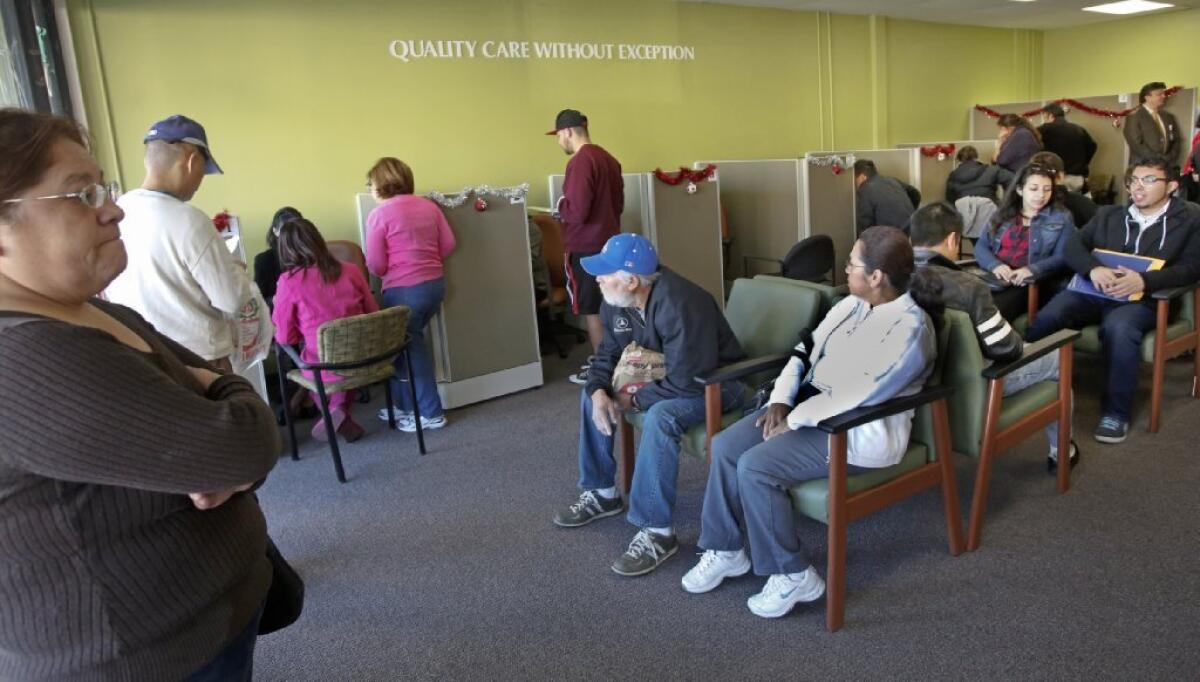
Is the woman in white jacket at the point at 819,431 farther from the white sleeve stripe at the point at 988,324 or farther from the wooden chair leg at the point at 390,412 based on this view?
the wooden chair leg at the point at 390,412

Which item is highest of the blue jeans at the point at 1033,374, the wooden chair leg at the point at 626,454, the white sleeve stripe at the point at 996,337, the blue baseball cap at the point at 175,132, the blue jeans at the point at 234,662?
the blue baseball cap at the point at 175,132

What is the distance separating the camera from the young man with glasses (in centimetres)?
337

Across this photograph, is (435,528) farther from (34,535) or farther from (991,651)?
(34,535)

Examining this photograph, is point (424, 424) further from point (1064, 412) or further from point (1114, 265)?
point (1114, 265)

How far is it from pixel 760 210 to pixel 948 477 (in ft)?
12.3

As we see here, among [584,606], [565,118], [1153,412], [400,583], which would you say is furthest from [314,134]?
[1153,412]

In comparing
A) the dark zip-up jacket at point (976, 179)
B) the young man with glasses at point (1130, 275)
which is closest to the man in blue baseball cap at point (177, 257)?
the young man with glasses at point (1130, 275)

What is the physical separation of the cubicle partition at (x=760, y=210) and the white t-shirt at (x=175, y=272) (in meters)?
3.86

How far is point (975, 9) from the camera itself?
26.2 ft

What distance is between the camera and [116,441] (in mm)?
843

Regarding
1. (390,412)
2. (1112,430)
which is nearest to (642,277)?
(390,412)

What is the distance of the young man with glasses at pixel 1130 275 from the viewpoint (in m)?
3.37

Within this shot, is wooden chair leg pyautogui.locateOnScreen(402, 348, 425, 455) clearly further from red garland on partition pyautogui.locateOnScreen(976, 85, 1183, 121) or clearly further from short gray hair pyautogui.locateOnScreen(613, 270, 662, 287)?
red garland on partition pyautogui.locateOnScreen(976, 85, 1183, 121)

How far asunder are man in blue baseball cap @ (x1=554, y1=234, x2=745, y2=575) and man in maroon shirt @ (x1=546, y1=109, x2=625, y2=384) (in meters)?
1.77
